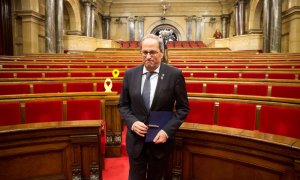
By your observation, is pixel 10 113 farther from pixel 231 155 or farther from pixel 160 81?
pixel 231 155

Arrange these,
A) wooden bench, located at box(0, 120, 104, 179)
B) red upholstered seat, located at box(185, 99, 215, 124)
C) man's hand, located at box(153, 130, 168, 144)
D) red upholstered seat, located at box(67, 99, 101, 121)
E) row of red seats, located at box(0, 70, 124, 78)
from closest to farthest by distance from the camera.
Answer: man's hand, located at box(153, 130, 168, 144)
wooden bench, located at box(0, 120, 104, 179)
red upholstered seat, located at box(185, 99, 215, 124)
red upholstered seat, located at box(67, 99, 101, 121)
row of red seats, located at box(0, 70, 124, 78)

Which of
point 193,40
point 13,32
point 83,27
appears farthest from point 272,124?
point 193,40

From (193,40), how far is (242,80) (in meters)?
14.5

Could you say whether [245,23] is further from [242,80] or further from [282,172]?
[282,172]

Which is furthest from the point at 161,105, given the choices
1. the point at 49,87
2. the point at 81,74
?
the point at 81,74

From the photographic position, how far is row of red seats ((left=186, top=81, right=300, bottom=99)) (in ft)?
8.42

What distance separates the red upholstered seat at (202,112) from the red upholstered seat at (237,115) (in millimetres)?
80

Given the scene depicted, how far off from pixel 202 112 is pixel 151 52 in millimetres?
1186

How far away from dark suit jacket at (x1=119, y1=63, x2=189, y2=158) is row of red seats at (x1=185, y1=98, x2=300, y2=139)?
96 centimetres

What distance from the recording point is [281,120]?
74.9 inches

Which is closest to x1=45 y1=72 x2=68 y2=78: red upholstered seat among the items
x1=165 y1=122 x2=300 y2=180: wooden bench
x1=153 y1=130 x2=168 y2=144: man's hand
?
x1=165 y1=122 x2=300 y2=180: wooden bench

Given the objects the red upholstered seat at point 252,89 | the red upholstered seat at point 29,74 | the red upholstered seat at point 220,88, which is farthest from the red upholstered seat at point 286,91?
the red upholstered seat at point 29,74

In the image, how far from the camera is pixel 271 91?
267 centimetres

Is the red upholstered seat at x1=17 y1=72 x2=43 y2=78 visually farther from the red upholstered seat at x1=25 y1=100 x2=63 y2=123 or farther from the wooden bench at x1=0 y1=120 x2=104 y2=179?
the wooden bench at x1=0 y1=120 x2=104 y2=179
